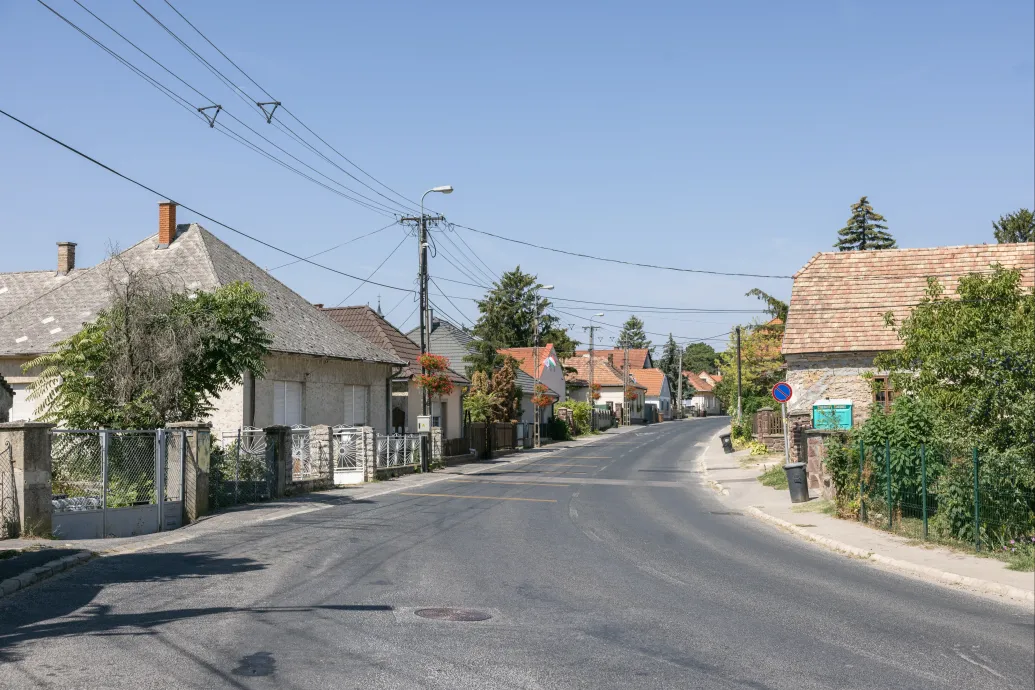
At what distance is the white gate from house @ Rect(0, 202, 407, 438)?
5.86 ft

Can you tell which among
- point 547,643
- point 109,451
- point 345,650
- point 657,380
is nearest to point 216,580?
point 345,650

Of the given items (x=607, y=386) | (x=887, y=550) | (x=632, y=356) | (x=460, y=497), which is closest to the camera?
(x=887, y=550)

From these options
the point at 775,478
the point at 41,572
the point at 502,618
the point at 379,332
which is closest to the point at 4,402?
the point at 41,572

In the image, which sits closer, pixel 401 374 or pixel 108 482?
pixel 108 482

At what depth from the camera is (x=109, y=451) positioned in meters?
15.9

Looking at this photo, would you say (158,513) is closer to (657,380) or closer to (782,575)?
(782,575)

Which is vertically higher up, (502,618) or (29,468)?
(29,468)

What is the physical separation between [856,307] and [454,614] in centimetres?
2267

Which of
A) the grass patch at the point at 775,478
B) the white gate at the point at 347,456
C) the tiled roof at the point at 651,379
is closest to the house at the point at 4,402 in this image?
the white gate at the point at 347,456

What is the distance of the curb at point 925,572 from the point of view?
10.4 m

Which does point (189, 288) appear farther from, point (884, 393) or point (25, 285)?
point (884, 393)

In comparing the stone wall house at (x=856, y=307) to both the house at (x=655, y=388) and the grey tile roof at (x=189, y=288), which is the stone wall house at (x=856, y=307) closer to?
the grey tile roof at (x=189, y=288)

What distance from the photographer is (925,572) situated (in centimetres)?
1195

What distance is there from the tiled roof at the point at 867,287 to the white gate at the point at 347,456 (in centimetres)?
1347
